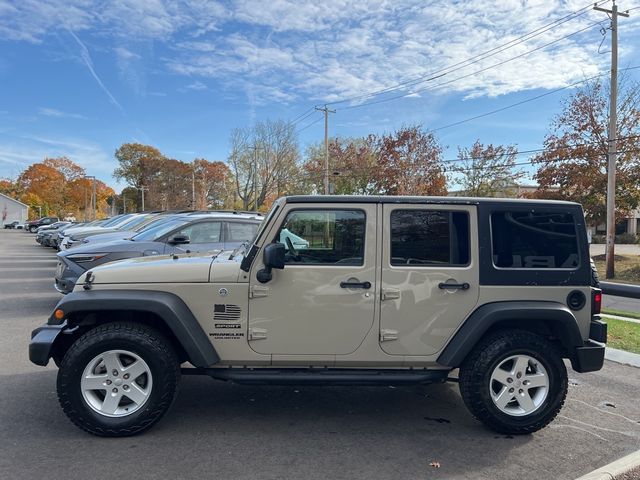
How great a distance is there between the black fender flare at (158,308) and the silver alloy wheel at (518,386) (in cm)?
234

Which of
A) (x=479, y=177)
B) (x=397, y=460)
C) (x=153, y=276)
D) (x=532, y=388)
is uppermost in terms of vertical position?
(x=479, y=177)

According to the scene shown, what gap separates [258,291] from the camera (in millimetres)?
3934

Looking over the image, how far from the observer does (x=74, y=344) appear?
12.6ft

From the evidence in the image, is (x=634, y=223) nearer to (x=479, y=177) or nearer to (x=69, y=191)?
(x=479, y=177)

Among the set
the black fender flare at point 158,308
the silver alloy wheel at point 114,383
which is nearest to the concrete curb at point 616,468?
the black fender flare at point 158,308

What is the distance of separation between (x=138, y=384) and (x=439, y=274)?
2578 mm

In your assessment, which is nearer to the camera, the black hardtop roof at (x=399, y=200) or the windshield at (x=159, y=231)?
the black hardtop roof at (x=399, y=200)

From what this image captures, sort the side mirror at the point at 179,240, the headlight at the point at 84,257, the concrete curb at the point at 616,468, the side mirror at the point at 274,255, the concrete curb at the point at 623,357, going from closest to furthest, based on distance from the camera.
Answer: the concrete curb at the point at 616,468 < the side mirror at the point at 274,255 < the concrete curb at the point at 623,357 < the headlight at the point at 84,257 < the side mirror at the point at 179,240

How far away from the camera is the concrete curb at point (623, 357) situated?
20.2 feet

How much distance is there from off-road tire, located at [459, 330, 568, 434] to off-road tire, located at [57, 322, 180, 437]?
7.84 feet

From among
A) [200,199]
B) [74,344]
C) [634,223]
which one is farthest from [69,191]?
[74,344]

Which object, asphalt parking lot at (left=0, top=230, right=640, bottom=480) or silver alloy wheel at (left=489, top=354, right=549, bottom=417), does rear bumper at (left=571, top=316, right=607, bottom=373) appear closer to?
silver alloy wheel at (left=489, top=354, right=549, bottom=417)

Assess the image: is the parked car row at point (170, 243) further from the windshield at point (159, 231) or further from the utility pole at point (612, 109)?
the utility pole at point (612, 109)

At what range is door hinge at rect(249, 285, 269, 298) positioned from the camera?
393 centimetres
